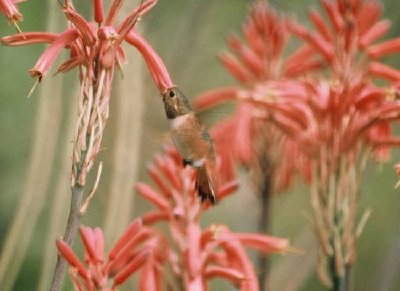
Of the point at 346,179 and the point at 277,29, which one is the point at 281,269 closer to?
the point at 277,29

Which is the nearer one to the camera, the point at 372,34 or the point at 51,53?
the point at 51,53

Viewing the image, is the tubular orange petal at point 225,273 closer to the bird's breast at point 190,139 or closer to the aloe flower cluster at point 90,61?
the bird's breast at point 190,139

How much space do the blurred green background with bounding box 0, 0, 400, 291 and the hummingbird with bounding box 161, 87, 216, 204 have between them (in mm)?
50

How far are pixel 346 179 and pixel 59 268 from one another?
0.67 metres

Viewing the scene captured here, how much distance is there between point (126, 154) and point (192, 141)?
0.57m

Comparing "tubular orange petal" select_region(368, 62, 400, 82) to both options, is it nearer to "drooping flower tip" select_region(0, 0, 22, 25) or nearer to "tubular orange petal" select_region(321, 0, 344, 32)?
"tubular orange petal" select_region(321, 0, 344, 32)

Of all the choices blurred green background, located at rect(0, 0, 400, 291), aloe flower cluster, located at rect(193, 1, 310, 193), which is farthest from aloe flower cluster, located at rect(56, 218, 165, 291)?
aloe flower cluster, located at rect(193, 1, 310, 193)

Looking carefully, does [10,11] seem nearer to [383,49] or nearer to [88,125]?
[88,125]

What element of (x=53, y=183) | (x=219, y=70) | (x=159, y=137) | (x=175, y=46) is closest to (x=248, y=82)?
(x=175, y=46)

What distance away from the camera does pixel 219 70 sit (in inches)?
145

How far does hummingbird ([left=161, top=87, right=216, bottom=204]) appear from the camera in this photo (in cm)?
136

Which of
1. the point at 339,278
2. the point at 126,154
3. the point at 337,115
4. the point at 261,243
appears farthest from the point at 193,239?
the point at 126,154

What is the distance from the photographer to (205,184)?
4.75ft

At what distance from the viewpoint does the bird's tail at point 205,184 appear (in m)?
1.41
